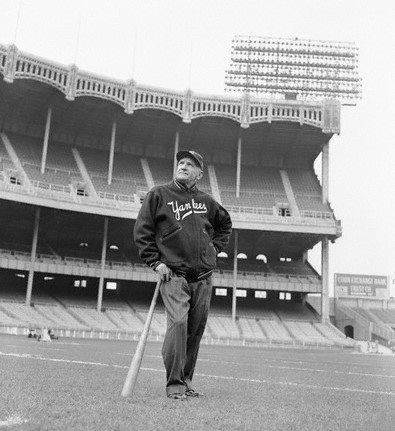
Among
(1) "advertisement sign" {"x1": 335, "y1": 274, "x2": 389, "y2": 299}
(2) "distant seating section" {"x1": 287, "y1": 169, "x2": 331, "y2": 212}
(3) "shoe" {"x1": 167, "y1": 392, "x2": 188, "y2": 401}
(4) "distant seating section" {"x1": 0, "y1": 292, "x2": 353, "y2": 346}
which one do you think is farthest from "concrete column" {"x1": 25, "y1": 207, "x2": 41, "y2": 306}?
(3) "shoe" {"x1": 167, "y1": 392, "x2": 188, "y2": 401}

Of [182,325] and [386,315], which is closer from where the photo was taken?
[182,325]

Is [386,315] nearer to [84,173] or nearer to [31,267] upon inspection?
[84,173]

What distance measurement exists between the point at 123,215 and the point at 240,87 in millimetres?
22998

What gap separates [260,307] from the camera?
157ft

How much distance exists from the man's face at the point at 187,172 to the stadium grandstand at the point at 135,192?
34.1 m

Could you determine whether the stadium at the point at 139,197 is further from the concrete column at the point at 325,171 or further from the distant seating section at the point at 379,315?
the distant seating section at the point at 379,315

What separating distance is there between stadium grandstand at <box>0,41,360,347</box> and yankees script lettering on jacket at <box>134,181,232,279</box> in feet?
112

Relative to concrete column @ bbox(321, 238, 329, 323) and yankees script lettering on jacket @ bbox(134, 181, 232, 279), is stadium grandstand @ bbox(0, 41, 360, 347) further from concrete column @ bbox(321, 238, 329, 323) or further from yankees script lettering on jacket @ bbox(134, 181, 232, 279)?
yankees script lettering on jacket @ bbox(134, 181, 232, 279)

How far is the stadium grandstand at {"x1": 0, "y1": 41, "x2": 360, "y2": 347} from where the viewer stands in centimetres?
4144

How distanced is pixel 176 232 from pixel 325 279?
146ft

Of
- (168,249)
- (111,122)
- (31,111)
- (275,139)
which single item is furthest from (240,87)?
(168,249)

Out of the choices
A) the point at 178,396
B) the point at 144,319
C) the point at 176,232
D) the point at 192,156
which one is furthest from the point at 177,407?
the point at 144,319

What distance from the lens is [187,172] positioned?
16.4 feet

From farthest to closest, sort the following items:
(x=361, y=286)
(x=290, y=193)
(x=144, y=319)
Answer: (x=361, y=286) → (x=290, y=193) → (x=144, y=319)
